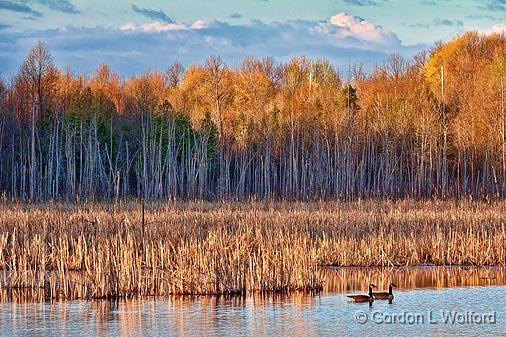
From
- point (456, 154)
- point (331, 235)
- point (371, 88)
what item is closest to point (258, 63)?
point (371, 88)

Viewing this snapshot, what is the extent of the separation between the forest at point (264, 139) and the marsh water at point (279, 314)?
15256 millimetres

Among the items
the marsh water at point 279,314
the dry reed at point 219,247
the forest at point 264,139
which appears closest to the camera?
the marsh water at point 279,314

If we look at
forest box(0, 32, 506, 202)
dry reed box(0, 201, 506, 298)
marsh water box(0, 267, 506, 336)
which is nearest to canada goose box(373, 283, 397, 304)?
marsh water box(0, 267, 506, 336)

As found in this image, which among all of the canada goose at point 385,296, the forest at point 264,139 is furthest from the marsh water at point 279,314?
the forest at point 264,139

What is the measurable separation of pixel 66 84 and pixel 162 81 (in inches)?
581

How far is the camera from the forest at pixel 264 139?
2977 cm

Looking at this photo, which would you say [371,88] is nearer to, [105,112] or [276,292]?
[105,112]

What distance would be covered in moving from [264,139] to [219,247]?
2338cm

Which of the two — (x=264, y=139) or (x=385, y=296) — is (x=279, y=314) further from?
(x=264, y=139)

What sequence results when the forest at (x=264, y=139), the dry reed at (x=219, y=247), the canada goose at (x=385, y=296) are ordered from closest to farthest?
the canada goose at (x=385, y=296), the dry reed at (x=219, y=247), the forest at (x=264, y=139)

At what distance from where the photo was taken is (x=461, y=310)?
11008 mm

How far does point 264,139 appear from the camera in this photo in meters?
36.4

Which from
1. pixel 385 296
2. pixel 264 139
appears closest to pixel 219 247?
pixel 385 296

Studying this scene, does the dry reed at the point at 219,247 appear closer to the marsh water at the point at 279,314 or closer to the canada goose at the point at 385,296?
the marsh water at the point at 279,314
